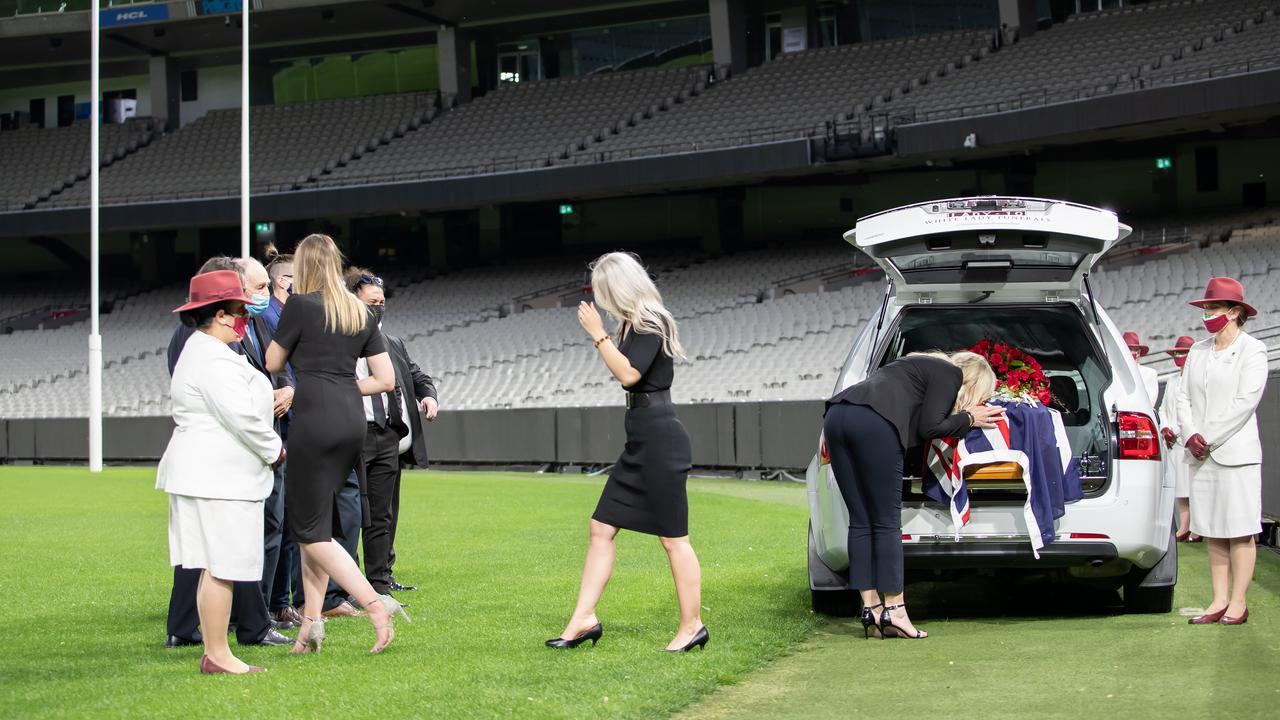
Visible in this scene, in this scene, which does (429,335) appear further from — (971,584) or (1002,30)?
(971,584)

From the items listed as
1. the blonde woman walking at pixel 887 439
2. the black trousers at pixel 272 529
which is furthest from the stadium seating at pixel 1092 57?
the black trousers at pixel 272 529

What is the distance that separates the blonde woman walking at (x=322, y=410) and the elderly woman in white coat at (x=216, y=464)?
246 millimetres

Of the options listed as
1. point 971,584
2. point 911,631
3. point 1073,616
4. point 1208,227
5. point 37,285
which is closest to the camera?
point 911,631

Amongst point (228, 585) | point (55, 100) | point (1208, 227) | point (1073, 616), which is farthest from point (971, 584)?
point (55, 100)

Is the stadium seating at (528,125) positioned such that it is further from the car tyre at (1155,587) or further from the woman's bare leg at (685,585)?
the woman's bare leg at (685,585)

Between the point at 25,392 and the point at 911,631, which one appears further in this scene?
the point at 25,392

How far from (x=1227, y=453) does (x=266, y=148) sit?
3917 centimetres

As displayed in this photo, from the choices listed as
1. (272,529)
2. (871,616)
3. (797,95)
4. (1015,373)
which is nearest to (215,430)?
(272,529)

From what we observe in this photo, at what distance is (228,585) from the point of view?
620 cm

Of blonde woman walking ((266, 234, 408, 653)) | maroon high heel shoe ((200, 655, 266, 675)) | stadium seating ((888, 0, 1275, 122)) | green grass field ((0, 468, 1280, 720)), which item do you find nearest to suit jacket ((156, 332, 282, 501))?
blonde woman walking ((266, 234, 408, 653))

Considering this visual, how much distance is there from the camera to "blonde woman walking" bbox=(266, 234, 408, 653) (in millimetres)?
6559

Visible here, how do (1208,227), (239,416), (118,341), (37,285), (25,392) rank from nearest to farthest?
(239,416) → (1208,227) → (25,392) → (118,341) → (37,285)

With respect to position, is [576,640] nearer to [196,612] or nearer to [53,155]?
[196,612]

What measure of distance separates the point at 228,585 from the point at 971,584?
5.44 m
